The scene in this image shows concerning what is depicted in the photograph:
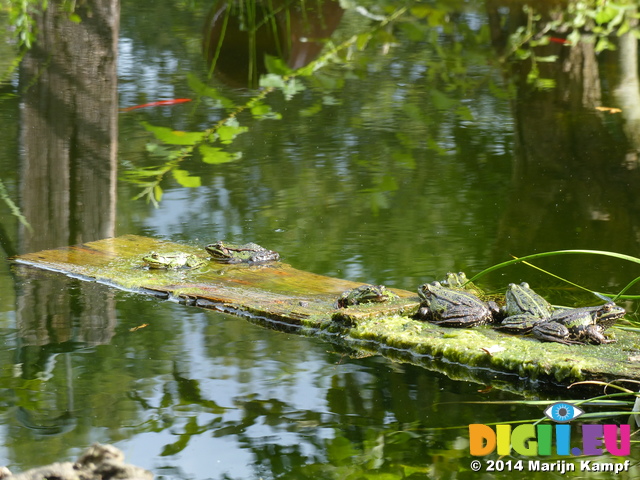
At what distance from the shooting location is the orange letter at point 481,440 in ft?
9.47

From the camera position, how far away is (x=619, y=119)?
755 centimetres

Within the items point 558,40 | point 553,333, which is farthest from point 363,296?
point 558,40

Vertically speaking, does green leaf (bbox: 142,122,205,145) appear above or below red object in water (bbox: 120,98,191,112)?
above

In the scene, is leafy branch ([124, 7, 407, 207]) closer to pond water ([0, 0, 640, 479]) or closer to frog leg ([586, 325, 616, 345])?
pond water ([0, 0, 640, 479])

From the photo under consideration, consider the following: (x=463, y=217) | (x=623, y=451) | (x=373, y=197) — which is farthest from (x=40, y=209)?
(x=623, y=451)

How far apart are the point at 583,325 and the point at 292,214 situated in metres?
2.43

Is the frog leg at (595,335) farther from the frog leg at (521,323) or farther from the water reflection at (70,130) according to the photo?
the water reflection at (70,130)

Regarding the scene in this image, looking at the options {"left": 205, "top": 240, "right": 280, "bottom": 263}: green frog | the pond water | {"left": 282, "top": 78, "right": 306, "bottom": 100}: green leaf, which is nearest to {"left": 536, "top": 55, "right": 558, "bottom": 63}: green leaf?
the pond water

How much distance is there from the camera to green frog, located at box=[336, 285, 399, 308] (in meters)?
3.95

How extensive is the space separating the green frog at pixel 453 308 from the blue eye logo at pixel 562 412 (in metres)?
0.70

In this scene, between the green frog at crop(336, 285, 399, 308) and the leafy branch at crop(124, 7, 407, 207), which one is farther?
the leafy branch at crop(124, 7, 407, 207)

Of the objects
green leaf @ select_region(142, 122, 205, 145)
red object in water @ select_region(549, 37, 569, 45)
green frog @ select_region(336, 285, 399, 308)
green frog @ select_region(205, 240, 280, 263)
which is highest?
red object in water @ select_region(549, 37, 569, 45)

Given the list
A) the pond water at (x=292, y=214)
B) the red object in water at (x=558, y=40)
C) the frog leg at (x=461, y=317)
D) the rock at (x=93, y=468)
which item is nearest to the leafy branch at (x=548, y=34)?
the red object in water at (x=558, y=40)

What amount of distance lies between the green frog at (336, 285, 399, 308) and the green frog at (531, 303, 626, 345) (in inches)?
30.1
